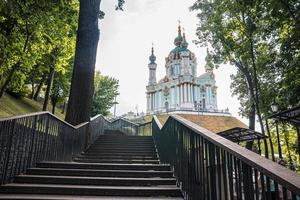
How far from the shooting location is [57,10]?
34.9 feet

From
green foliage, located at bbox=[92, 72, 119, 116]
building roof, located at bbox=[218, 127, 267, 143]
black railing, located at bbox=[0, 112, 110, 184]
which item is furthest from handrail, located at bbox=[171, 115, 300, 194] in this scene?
green foliage, located at bbox=[92, 72, 119, 116]

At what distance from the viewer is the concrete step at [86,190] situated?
4242 mm

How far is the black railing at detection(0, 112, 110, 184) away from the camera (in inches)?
177

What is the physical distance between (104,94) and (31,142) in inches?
962

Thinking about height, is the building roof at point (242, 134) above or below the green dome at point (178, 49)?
below

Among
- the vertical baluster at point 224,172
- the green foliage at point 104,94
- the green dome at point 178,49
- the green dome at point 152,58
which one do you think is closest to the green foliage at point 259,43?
the vertical baluster at point 224,172

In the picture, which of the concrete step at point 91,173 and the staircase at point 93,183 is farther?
the concrete step at point 91,173

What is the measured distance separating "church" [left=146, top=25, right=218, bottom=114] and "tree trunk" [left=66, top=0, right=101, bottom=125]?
5022 centimetres

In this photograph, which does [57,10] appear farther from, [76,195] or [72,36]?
[76,195]

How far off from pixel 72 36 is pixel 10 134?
1387cm

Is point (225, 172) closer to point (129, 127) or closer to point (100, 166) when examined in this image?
point (100, 166)

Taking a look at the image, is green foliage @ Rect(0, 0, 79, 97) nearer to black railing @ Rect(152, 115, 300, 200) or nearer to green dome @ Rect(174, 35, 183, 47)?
black railing @ Rect(152, 115, 300, 200)

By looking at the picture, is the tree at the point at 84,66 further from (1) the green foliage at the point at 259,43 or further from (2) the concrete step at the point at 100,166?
(1) the green foliage at the point at 259,43

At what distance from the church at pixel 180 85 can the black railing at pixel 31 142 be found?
173ft
